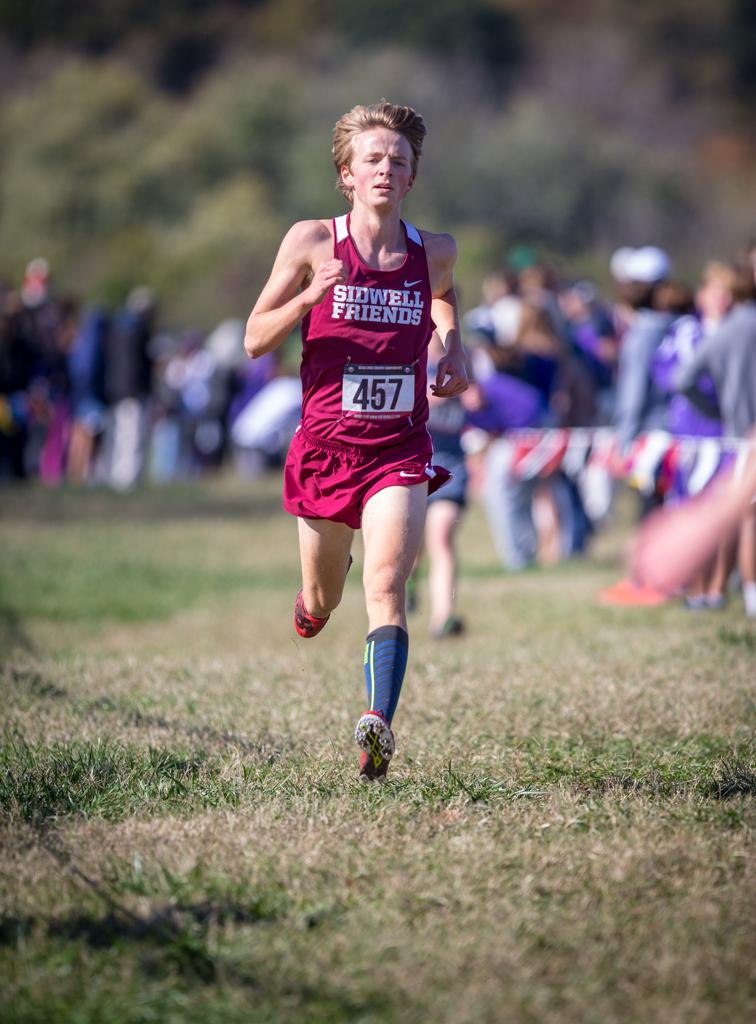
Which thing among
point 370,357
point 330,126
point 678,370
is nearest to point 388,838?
point 370,357

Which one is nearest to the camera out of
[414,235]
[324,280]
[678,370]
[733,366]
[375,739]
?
[375,739]

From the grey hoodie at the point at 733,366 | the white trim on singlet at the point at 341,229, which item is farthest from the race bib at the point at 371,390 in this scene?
the grey hoodie at the point at 733,366

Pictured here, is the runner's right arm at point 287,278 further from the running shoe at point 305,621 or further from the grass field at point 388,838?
the grass field at point 388,838

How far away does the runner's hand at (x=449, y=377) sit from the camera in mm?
5418

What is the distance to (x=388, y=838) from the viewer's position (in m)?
4.36

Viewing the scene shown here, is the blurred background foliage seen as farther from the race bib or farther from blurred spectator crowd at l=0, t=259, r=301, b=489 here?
the race bib

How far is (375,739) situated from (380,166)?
6.76 ft

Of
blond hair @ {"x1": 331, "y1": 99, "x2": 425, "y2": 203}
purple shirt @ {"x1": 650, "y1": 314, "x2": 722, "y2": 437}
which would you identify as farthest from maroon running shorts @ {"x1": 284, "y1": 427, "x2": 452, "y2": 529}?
purple shirt @ {"x1": 650, "y1": 314, "x2": 722, "y2": 437}

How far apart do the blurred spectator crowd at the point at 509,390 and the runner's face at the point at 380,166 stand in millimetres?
4105

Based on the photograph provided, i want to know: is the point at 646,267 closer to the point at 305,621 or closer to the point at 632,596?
the point at 632,596

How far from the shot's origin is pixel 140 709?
652cm

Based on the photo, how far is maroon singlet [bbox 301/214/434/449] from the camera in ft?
Result: 17.3

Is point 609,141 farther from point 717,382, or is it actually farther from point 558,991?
point 558,991

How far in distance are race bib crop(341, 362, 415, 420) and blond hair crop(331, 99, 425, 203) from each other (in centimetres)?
69
